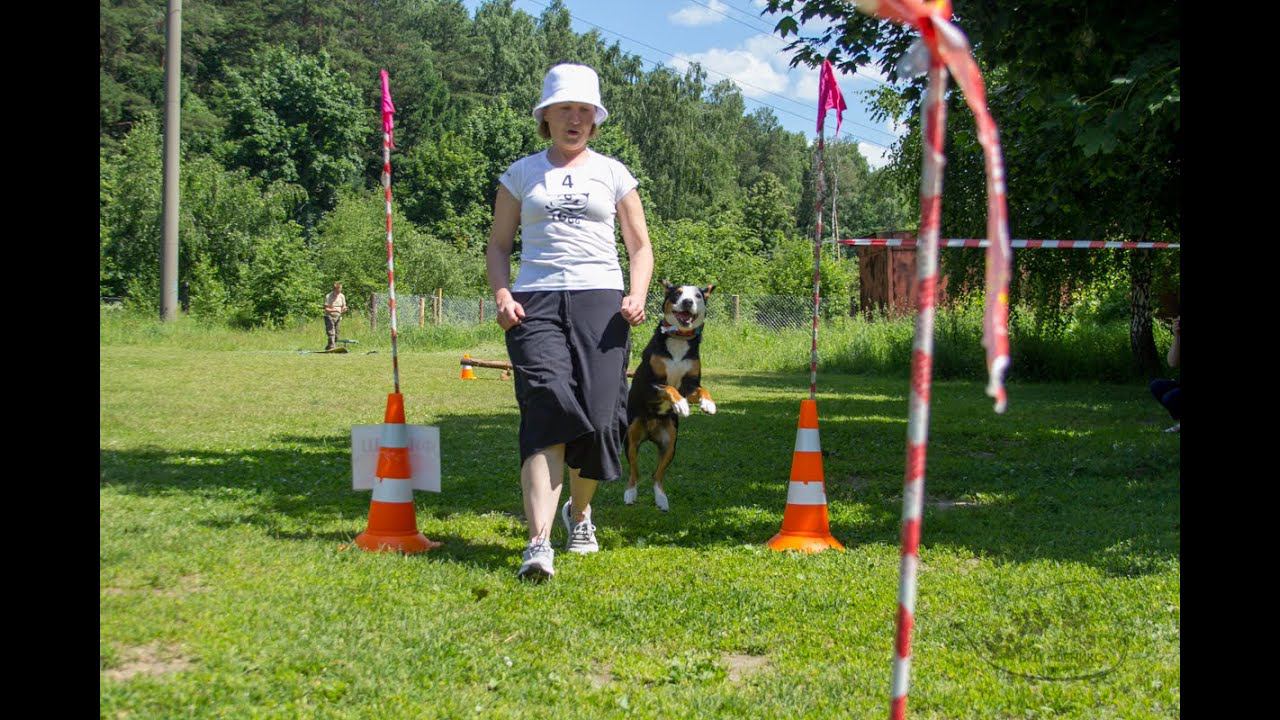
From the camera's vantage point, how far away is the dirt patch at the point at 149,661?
3.02m

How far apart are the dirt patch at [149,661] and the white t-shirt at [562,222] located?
216cm

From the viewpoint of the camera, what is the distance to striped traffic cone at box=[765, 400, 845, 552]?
5.34 m

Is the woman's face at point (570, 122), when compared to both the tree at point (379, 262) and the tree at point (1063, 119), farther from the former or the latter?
the tree at point (379, 262)

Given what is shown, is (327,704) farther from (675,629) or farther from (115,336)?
(115,336)

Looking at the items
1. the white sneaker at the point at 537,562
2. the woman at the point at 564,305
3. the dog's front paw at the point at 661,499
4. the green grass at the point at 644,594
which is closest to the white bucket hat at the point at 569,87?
the woman at the point at 564,305

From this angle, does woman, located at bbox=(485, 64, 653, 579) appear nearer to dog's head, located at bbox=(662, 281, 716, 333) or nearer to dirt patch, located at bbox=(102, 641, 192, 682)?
→ dog's head, located at bbox=(662, 281, 716, 333)

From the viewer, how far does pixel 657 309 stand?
27828 mm

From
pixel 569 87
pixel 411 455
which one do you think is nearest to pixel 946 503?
pixel 411 455

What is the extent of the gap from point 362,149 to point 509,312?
165 ft

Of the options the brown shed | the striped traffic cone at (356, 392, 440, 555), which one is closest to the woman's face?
the striped traffic cone at (356, 392, 440, 555)

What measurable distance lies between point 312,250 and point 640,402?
1337 inches
